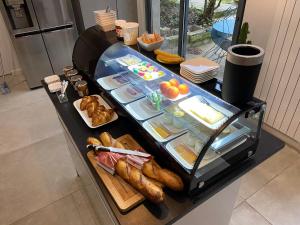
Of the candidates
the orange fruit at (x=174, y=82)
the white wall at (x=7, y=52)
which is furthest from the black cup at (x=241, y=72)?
the white wall at (x=7, y=52)

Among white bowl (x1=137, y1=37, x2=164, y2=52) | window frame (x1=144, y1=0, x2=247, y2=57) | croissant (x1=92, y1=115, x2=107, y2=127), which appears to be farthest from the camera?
window frame (x1=144, y1=0, x2=247, y2=57)

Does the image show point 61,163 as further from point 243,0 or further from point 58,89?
point 243,0

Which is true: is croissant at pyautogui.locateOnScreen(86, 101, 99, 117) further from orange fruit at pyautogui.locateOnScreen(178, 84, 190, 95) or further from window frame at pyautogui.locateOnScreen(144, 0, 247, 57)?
window frame at pyautogui.locateOnScreen(144, 0, 247, 57)

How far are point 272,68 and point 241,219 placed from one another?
1392 mm

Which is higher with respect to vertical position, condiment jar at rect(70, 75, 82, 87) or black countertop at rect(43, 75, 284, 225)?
condiment jar at rect(70, 75, 82, 87)

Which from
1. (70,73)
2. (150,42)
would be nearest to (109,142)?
(150,42)

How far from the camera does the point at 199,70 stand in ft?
3.81

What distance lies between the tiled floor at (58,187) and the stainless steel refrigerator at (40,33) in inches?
44.6

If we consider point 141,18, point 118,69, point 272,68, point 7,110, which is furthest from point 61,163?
point 141,18

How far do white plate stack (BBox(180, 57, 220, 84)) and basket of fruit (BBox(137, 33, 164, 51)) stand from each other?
0.33 metres

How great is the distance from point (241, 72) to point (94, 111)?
2.87ft

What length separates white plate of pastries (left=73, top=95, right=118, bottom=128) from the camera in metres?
1.35

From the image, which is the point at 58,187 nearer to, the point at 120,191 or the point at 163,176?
the point at 120,191

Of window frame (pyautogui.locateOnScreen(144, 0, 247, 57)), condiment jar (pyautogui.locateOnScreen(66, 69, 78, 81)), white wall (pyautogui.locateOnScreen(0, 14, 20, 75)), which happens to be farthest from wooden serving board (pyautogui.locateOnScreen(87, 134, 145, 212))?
white wall (pyautogui.locateOnScreen(0, 14, 20, 75))
